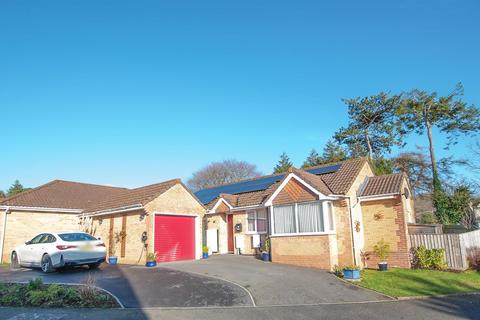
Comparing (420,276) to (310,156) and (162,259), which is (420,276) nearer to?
(162,259)

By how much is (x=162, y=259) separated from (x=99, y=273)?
4.52m

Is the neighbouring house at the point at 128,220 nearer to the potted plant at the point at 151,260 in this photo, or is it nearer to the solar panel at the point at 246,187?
the potted plant at the point at 151,260

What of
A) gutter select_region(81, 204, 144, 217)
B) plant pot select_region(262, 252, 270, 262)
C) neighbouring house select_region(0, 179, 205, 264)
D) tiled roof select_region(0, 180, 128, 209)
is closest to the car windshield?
neighbouring house select_region(0, 179, 205, 264)

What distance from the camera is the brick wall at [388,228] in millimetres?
16625

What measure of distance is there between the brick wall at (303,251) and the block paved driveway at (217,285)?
96cm

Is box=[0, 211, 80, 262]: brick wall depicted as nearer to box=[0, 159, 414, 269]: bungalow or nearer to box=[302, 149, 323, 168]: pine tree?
box=[0, 159, 414, 269]: bungalow

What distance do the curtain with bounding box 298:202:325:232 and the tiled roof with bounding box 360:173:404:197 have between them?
293 centimetres

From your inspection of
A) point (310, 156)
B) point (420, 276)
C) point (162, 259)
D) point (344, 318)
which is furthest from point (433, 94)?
point (344, 318)

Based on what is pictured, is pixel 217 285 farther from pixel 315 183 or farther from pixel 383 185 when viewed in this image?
pixel 383 185

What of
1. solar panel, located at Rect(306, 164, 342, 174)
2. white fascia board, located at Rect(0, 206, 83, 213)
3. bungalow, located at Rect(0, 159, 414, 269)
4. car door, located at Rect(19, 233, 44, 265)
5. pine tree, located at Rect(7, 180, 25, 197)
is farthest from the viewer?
pine tree, located at Rect(7, 180, 25, 197)

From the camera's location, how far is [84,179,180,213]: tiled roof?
61.0ft

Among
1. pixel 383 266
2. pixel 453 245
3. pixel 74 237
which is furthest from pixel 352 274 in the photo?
pixel 74 237

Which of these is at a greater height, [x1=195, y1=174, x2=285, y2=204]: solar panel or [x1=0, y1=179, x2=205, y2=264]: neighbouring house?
[x1=195, y1=174, x2=285, y2=204]: solar panel

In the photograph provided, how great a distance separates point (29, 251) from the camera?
51.8ft
